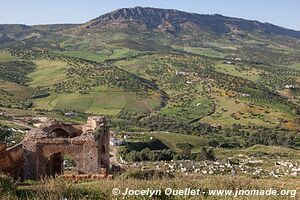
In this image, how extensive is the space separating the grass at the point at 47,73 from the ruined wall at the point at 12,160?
12805cm

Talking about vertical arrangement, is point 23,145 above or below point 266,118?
above

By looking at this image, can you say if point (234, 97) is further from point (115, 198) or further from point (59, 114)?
point (115, 198)

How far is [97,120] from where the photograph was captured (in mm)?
31812

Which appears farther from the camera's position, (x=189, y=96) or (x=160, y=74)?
(x=160, y=74)

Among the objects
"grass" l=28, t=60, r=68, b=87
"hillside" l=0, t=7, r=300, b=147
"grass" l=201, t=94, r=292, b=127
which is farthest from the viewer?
"grass" l=28, t=60, r=68, b=87

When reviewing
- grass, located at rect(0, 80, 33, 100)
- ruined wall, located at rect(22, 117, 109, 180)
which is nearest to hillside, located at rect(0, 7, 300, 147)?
grass, located at rect(0, 80, 33, 100)

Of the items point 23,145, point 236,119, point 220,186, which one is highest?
point 220,186

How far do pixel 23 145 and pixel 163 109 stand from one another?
4184 inches

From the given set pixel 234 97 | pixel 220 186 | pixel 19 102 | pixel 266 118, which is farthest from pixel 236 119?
pixel 220 186

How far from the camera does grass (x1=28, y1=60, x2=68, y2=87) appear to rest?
156875 mm

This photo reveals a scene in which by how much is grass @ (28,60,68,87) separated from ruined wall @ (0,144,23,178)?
420 feet

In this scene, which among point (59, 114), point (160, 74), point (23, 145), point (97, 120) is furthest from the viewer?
point (160, 74)

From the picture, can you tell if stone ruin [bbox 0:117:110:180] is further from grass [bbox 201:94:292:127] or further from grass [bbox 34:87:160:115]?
grass [bbox 34:87:160:115]

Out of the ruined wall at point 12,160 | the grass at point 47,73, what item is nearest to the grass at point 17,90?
the grass at point 47,73
